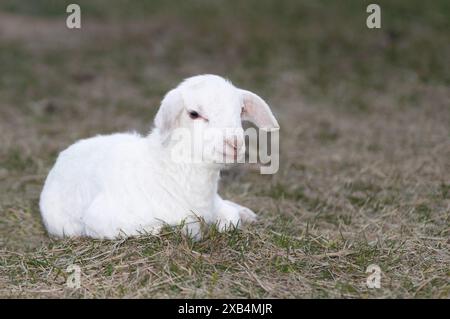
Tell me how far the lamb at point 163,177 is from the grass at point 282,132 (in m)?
0.16

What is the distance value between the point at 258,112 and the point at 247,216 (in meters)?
1.05

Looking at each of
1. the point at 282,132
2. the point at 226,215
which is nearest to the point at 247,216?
the point at 226,215

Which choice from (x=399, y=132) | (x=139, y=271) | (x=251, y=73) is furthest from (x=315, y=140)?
(x=139, y=271)

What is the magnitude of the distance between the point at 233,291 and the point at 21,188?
11.4ft

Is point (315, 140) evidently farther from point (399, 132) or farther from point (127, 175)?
point (127, 175)

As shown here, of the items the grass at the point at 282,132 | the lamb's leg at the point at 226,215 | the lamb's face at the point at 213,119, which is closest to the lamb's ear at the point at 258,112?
the lamb's face at the point at 213,119

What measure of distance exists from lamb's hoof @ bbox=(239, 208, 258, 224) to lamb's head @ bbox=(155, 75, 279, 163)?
122 cm

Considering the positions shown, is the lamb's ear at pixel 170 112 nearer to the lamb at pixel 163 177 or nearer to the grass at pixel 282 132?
the lamb at pixel 163 177

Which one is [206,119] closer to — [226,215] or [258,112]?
[258,112]

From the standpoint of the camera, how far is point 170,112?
537 cm

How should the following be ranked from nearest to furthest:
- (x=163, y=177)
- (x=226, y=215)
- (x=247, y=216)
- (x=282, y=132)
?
(x=163, y=177)
(x=226, y=215)
(x=247, y=216)
(x=282, y=132)


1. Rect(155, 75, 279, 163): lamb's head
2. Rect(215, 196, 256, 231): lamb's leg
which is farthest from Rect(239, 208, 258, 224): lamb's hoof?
Rect(155, 75, 279, 163): lamb's head

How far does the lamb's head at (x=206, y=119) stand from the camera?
17.1 ft
